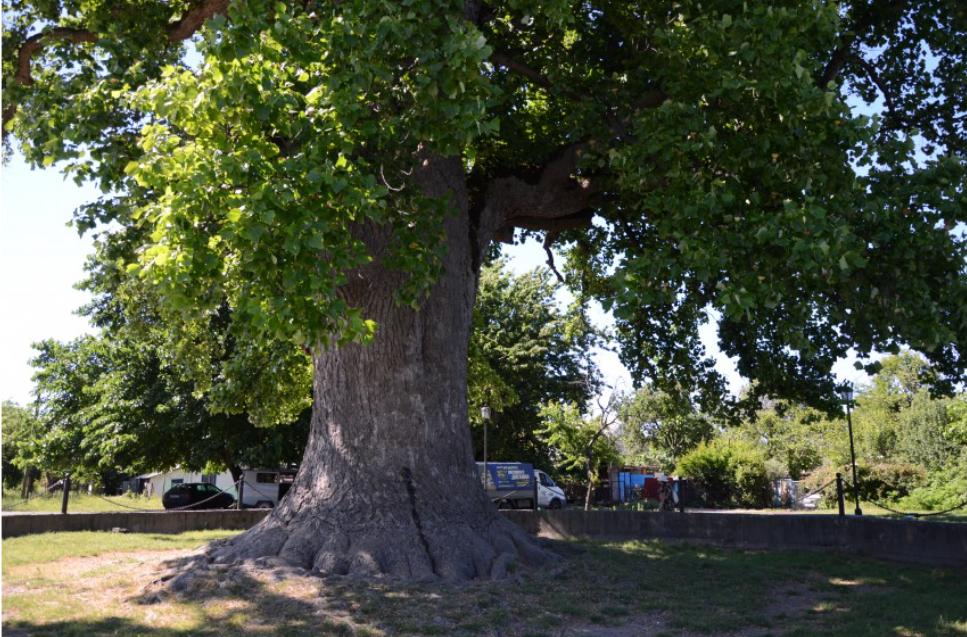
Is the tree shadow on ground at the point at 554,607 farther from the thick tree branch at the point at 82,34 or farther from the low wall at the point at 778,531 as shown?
the thick tree branch at the point at 82,34

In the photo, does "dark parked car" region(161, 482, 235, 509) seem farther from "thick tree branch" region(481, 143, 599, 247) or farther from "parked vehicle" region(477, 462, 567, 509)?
"thick tree branch" region(481, 143, 599, 247)

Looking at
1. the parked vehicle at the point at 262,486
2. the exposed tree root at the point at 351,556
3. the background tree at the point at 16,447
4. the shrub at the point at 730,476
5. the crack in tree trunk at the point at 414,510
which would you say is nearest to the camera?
the exposed tree root at the point at 351,556

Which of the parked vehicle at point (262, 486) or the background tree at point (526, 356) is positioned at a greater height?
the background tree at point (526, 356)

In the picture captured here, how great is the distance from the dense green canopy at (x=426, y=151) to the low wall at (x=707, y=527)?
319cm

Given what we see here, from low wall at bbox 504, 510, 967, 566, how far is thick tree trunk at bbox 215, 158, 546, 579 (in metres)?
6.38

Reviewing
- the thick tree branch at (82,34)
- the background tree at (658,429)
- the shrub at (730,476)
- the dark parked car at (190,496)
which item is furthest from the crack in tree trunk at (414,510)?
the shrub at (730,476)

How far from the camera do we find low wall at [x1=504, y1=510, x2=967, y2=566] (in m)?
11.9

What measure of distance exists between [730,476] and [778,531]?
875 inches

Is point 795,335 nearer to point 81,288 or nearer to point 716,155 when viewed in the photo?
point 716,155

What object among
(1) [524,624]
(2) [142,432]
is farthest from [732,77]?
(2) [142,432]

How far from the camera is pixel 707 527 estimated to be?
1505cm

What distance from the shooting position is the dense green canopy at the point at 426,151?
22.2 ft

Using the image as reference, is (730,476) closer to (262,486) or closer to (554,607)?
(262,486)

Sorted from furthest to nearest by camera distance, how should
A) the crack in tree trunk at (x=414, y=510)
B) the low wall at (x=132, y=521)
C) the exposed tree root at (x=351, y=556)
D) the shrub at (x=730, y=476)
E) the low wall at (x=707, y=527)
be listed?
the shrub at (x=730, y=476), the low wall at (x=132, y=521), the low wall at (x=707, y=527), the crack in tree trunk at (x=414, y=510), the exposed tree root at (x=351, y=556)
